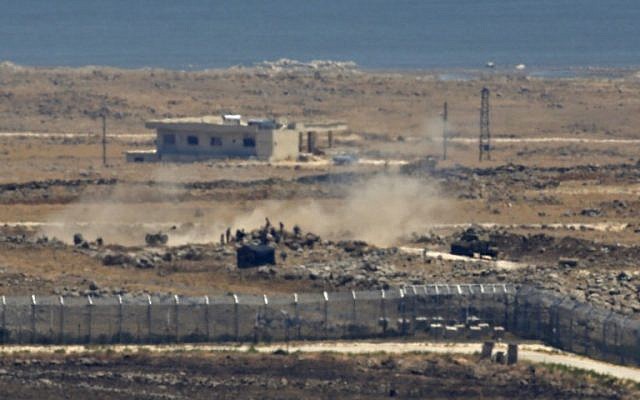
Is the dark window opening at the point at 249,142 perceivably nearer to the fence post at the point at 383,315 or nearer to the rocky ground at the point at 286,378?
the fence post at the point at 383,315

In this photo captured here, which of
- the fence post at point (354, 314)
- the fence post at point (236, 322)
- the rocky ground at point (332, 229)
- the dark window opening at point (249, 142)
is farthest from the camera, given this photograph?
the dark window opening at point (249, 142)

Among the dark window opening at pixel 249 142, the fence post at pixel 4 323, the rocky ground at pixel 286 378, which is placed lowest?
the rocky ground at pixel 286 378

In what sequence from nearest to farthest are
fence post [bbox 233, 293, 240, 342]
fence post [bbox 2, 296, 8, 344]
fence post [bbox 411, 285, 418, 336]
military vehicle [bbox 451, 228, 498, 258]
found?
fence post [bbox 2, 296, 8, 344]
fence post [bbox 233, 293, 240, 342]
fence post [bbox 411, 285, 418, 336]
military vehicle [bbox 451, 228, 498, 258]

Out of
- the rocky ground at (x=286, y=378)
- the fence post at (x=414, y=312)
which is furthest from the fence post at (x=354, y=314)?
the rocky ground at (x=286, y=378)

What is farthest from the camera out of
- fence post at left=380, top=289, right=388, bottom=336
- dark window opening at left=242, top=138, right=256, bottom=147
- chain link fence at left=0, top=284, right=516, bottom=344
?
dark window opening at left=242, top=138, right=256, bottom=147

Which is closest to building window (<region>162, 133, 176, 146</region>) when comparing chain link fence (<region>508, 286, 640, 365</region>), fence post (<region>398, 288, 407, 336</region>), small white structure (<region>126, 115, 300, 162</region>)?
small white structure (<region>126, 115, 300, 162</region>)

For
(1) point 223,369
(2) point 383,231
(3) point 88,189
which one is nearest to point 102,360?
(1) point 223,369

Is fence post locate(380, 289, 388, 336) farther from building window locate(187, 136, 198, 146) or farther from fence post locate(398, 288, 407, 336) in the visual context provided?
building window locate(187, 136, 198, 146)
